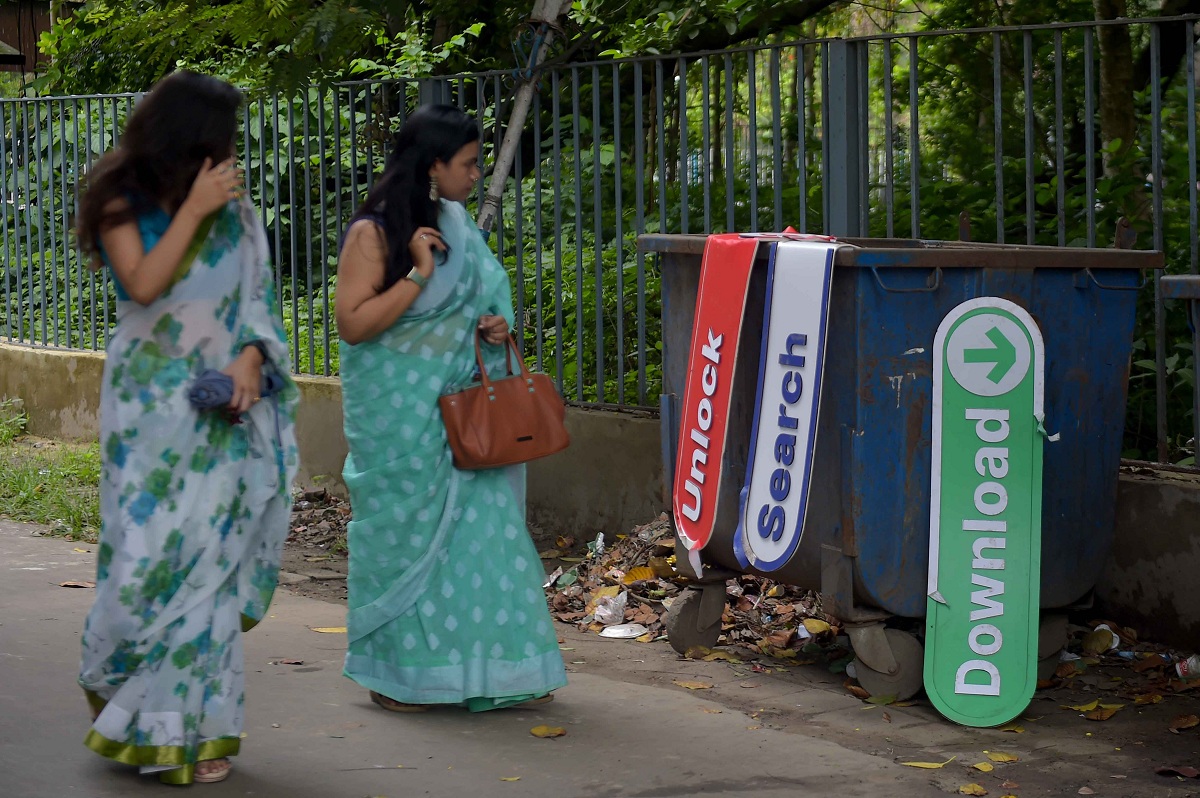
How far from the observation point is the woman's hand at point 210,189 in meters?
3.37

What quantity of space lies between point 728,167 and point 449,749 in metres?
3.26

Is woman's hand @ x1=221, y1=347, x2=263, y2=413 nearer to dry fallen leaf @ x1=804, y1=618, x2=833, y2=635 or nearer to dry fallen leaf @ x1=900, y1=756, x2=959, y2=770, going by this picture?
dry fallen leaf @ x1=900, y1=756, x2=959, y2=770

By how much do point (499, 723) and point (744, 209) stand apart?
10.3 ft

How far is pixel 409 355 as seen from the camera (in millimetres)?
4156

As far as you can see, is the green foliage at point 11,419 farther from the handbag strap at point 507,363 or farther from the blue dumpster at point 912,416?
the blue dumpster at point 912,416

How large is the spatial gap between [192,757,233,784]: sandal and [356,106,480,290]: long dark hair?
132cm

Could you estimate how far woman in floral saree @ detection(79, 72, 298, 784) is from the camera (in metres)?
3.38

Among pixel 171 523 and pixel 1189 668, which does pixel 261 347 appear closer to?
pixel 171 523

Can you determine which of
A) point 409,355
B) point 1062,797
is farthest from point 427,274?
point 1062,797

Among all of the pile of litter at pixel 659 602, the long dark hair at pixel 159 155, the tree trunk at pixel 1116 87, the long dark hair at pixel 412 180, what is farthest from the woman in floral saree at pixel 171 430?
the tree trunk at pixel 1116 87

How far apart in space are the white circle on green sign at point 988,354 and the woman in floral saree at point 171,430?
1.96 metres

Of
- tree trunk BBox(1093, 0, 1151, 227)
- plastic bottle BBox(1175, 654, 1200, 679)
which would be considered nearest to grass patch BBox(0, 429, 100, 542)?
plastic bottle BBox(1175, 654, 1200, 679)

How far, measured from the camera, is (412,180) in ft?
13.5

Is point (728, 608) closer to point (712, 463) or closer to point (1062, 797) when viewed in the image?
point (712, 463)
